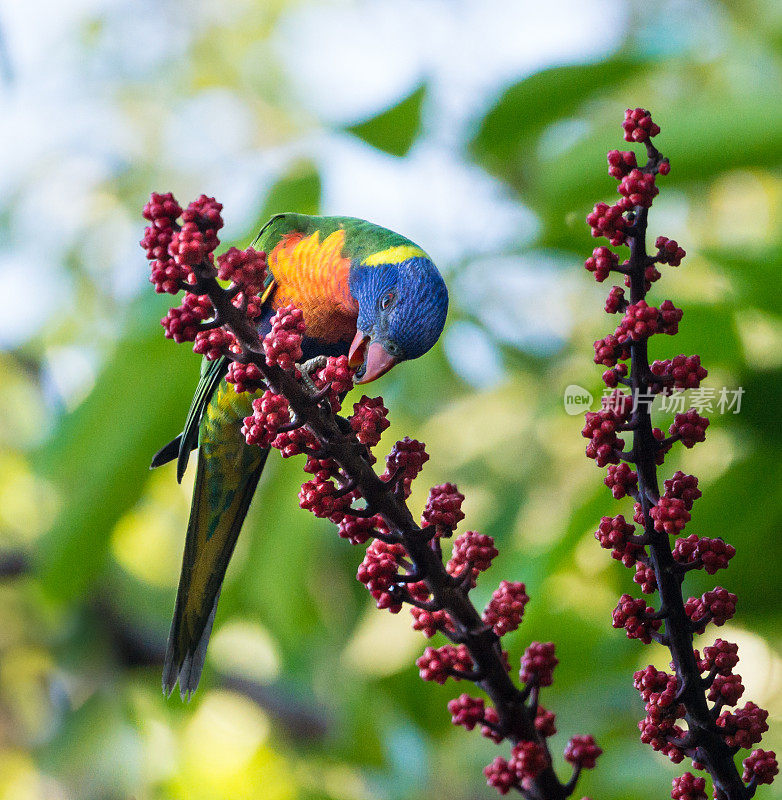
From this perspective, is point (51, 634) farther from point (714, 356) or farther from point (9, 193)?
point (714, 356)

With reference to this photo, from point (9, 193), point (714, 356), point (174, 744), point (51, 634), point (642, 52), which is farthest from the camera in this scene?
point (51, 634)

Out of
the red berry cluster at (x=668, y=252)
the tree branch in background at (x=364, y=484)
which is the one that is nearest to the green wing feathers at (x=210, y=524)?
the tree branch in background at (x=364, y=484)

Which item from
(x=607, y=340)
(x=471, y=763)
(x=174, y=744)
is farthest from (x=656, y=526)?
(x=174, y=744)

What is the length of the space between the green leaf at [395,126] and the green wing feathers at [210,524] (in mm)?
517

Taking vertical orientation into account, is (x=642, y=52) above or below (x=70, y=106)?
below

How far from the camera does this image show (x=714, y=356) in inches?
67.2

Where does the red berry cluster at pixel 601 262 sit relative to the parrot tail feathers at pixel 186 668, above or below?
above

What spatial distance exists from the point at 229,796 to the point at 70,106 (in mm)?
2353

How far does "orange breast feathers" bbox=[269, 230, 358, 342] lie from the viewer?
4.26 feet

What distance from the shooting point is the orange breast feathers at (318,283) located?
1.30 metres

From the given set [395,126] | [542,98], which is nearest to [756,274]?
[542,98]

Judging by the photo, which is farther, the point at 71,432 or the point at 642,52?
the point at 642,52

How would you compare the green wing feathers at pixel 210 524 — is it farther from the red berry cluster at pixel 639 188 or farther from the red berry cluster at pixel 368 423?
the red berry cluster at pixel 639 188

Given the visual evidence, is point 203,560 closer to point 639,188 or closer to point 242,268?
point 242,268
